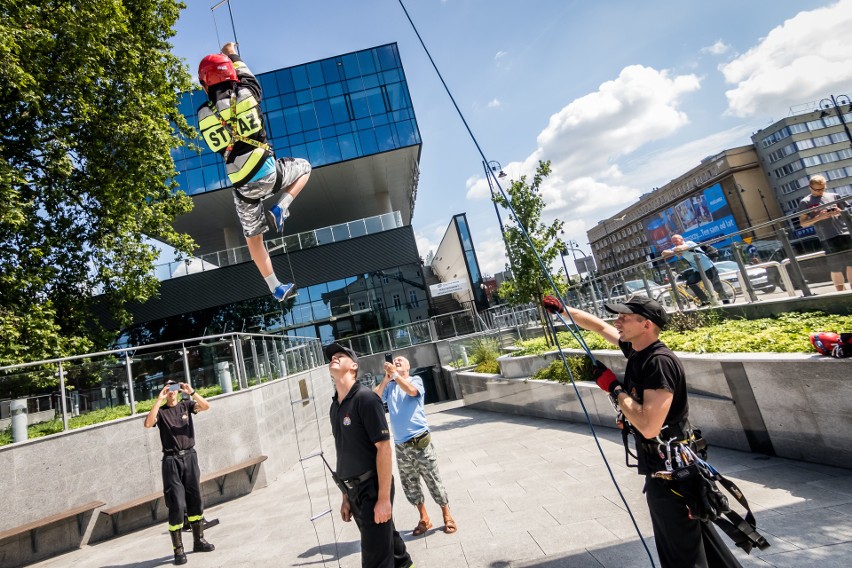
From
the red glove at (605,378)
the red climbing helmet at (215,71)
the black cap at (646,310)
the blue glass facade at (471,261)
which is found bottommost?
the red glove at (605,378)

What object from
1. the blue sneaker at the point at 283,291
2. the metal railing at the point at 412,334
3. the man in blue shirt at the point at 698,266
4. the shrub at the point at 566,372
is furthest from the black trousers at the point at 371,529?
the metal railing at the point at 412,334

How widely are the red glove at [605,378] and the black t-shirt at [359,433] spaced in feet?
5.28

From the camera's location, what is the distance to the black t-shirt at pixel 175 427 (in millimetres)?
6043

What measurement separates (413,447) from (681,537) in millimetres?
3299

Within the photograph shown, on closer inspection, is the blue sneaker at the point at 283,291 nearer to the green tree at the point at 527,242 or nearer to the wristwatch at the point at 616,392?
the wristwatch at the point at 616,392

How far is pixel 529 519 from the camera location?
16.4 feet

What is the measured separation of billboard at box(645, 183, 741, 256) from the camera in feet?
221

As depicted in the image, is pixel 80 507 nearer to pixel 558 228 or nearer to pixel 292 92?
pixel 558 228

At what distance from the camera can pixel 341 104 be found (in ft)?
93.7

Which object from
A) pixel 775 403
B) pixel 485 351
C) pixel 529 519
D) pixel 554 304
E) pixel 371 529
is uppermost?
pixel 554 304

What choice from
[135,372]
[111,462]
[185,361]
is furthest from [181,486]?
[185,361]

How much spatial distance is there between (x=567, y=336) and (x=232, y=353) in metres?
9.84

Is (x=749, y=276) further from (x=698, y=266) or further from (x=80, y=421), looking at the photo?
(x=80, y=421)

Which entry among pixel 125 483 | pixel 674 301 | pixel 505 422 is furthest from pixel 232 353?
pixel 674 301
